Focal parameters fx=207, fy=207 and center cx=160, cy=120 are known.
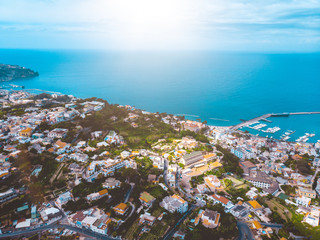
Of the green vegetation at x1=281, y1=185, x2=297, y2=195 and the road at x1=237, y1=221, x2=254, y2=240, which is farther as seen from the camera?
the green vegetation at x1=281, y1=185, x2=297, y2=195

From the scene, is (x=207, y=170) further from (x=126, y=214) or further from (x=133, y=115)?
(x=133, y=115)

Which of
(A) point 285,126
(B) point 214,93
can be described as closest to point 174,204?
(A) point 285,126

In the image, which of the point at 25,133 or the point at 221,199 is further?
the point at 25,133

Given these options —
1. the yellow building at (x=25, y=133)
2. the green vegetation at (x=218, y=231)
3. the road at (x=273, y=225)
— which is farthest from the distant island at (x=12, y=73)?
the road at (x=273, y=225)

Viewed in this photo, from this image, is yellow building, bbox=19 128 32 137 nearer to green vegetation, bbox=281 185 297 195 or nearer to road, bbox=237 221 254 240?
road, bbox=237 221 254 240

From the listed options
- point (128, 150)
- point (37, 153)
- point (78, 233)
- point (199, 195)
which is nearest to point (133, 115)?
point (128, 150)

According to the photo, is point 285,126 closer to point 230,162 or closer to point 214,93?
point 230,162

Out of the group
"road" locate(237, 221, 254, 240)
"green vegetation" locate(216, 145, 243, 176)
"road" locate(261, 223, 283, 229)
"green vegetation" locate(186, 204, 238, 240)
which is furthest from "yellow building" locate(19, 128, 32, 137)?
"road" locate(261, 223, 283, 229)

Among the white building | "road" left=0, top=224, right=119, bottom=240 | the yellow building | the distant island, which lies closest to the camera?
"road" left=0, top=224, right=119, bottom=240
